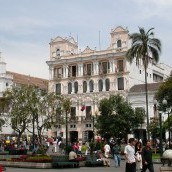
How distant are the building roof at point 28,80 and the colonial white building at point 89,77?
11100 mm

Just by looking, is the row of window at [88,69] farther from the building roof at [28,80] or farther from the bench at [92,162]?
the bench at [92,162]

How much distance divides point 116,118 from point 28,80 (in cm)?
3896

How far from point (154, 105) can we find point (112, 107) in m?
13.6

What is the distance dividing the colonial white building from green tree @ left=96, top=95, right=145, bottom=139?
12.6 m

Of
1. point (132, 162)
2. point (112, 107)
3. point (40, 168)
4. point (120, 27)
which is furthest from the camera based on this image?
point (120, 27)

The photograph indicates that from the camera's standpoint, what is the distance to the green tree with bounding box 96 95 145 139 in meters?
51.4

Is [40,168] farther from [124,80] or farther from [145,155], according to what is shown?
[124,80]

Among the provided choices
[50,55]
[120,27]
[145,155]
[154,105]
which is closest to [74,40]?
[50,55]

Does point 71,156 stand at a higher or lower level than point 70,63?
lower

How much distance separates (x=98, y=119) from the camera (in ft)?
174

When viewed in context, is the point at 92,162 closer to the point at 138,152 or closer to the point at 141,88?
the point at 138,152

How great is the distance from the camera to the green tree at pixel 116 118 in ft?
169

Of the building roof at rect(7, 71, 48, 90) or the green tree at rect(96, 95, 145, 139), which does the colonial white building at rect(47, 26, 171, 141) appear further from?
the green tree at rect(96, 95, 145, 139)

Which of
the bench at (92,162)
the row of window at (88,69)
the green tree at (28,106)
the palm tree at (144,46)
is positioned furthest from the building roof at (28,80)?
the bench at (92,162)
